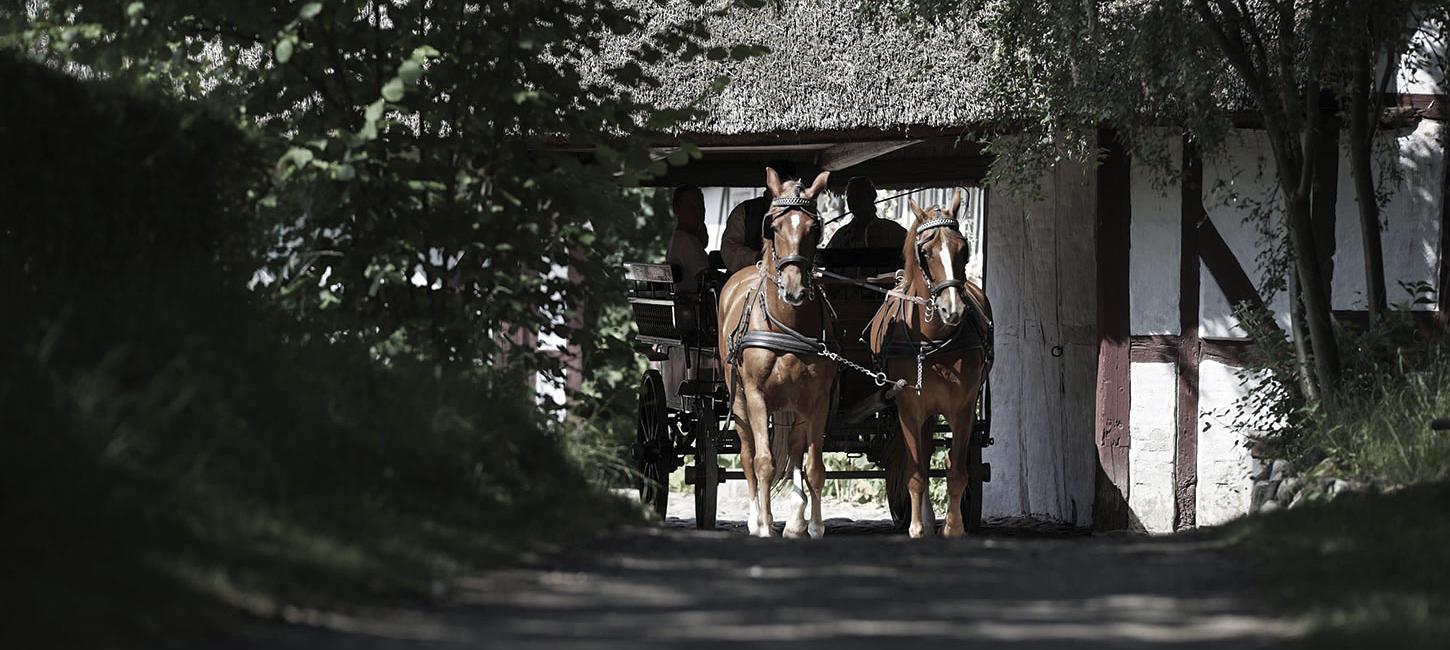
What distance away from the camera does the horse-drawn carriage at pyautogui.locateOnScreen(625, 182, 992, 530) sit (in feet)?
33.7

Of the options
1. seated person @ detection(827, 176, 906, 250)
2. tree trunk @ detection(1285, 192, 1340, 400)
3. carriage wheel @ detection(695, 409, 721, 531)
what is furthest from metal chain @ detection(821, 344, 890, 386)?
tree trunk @ detection(1285, 192, 1340, 400)

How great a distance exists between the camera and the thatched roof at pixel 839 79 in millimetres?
11984

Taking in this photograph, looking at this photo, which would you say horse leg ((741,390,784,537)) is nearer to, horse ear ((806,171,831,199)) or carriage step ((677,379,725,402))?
carriage step ((677,379,725,402))

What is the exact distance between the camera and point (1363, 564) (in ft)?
17.9

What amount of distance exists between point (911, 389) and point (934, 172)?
476 centimetres

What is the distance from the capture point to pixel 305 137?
7270 mm

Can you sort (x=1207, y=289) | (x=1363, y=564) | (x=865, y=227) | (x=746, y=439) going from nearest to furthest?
(x=1363, y=564)
(x=746, y=439)
(x=865, y=227)
(x=1207, y=289)

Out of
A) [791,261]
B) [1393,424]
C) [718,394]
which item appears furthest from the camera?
[718,394]

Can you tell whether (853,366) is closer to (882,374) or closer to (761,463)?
(882,374)

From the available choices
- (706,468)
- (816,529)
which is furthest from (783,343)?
(706,468)

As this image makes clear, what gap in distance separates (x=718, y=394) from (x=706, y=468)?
1.43ft

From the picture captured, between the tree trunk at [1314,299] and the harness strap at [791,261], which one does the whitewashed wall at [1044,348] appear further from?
the harness strap at [791,261]

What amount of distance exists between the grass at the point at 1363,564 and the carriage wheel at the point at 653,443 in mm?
4469

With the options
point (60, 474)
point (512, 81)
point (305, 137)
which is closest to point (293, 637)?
point (60, 474)
